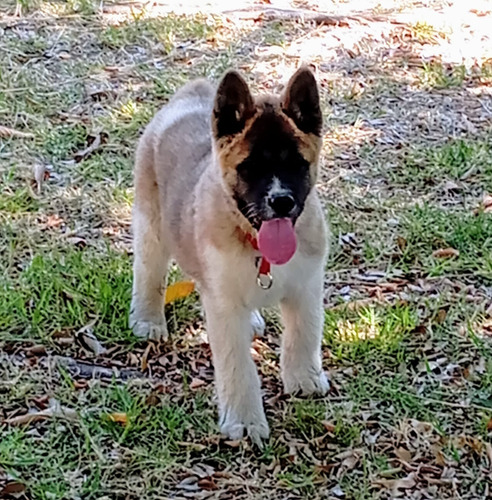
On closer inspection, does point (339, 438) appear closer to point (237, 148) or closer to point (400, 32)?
point (237, 148)

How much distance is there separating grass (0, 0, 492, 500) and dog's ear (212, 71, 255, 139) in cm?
132

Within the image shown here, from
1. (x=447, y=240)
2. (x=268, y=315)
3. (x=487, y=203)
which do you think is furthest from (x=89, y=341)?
(x=487, y=203)

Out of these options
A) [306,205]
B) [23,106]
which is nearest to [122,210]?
[23,106]

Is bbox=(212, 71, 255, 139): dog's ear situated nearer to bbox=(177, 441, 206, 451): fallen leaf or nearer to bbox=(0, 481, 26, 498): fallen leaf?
bbox=(177, 441, 206, 451): fallen leaf

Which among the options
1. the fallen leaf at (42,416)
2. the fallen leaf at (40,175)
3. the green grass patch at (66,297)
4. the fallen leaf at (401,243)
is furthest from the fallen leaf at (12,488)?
the fallen leaf at (40,175)

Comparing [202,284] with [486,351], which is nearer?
[202,284]

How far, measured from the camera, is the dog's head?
443 cm

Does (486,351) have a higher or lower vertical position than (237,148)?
lower

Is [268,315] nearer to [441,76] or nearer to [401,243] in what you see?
[401,243]

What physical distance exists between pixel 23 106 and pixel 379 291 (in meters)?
3.59

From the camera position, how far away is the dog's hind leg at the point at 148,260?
219 inches

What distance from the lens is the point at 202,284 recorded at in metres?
4.86

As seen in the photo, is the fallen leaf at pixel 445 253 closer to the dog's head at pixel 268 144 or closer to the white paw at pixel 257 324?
the white paw at pixel 257 324

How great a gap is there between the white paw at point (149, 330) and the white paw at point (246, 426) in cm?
90
